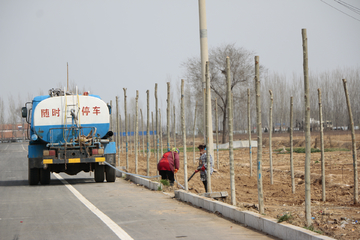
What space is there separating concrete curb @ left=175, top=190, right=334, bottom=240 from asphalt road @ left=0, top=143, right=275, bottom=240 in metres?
0.16

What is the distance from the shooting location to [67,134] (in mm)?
14633

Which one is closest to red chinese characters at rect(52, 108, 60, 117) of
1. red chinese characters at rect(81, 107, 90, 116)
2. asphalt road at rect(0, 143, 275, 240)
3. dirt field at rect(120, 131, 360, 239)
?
red chinese characters at rect(81, 107, 90, 116)

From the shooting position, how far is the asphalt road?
23.4 feet

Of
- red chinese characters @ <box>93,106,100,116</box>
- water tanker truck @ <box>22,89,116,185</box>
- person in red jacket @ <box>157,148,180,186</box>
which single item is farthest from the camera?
red chinese characters @ <box>93,106,100,116</box>

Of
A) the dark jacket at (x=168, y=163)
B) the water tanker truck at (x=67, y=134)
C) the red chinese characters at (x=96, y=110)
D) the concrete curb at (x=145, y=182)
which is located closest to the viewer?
the concrete curb at (x=145, y=182)

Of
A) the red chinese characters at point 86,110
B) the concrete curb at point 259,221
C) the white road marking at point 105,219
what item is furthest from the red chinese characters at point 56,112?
the concrete curb at point 259,221

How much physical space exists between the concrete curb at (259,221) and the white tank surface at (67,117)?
5979mm

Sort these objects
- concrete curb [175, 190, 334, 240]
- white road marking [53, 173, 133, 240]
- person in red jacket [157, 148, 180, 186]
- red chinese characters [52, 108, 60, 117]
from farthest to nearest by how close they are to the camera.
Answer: red chinese characters [52, 108, 60, 117], person in red jacket [157, 148, 180, 186], white road marking [53, 173, 133, 240], concrete curb [175, 190, 334, 240]

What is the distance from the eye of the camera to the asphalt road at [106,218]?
7133mm

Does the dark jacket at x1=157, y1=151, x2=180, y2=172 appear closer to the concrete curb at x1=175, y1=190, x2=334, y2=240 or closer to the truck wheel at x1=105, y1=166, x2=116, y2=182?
the truck wheel at x1=105, y1=166, x2=116, y2=182

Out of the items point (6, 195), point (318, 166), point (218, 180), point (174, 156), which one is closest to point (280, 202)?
point (174, 156)

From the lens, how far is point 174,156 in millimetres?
13555

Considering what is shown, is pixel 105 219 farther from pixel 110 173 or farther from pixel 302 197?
pixel 110 173

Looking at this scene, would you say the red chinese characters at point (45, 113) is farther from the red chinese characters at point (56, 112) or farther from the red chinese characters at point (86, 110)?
the red chinese characters at point (86, 110)
